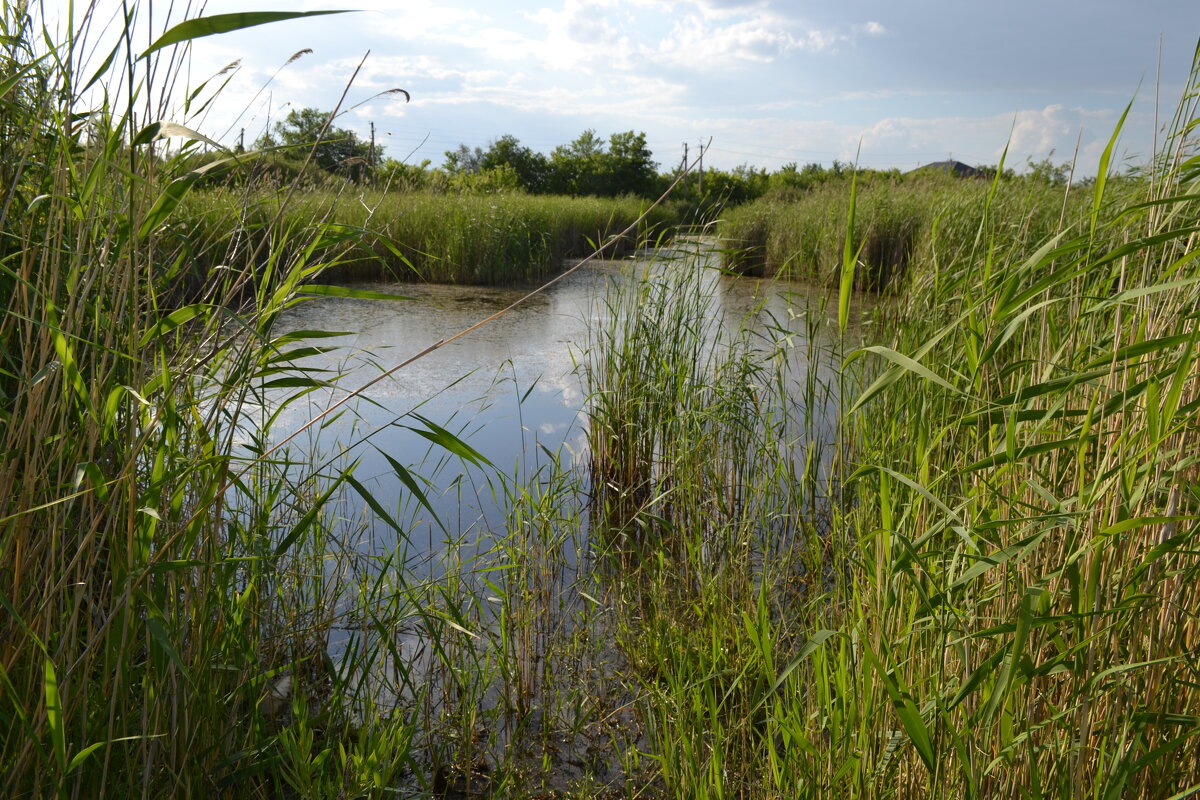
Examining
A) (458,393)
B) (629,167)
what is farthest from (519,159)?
(458,393)

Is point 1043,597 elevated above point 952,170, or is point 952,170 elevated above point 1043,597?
point 952,170

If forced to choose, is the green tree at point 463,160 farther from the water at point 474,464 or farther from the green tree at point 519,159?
the water at point 474,464

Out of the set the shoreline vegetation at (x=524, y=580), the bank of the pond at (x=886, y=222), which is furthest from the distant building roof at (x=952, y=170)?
the shoreline vegetation at (x=524, y=580)

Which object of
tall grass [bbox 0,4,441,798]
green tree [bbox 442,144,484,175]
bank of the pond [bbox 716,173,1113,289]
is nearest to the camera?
tall grass [bbox 0,4,441,798]

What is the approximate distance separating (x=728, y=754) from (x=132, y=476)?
50.2 inches

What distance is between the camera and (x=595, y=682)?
200 cm

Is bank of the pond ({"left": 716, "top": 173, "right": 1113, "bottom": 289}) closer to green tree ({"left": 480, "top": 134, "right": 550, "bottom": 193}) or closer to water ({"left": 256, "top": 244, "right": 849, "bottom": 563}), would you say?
water ({"left": 256, "top": 244, "right": 849, "bottom": 563})

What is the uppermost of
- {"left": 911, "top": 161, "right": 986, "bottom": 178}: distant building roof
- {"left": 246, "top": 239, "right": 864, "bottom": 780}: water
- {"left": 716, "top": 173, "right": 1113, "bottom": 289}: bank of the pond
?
{"left": 911, "top": 161, "right": 986, "bottom": 178}: distant building roof

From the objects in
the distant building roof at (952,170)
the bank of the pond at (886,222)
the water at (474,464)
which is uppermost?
the distant building roof at (952,170)

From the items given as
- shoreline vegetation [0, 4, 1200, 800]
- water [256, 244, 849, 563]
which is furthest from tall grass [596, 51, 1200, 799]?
water [256, 244, 849, 563]

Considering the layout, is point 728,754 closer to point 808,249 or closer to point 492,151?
point 808,249

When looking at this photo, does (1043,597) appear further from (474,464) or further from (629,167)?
(629,167)

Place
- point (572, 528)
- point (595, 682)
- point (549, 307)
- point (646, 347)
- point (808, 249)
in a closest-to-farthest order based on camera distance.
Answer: point (595, 682) → point (572, 528) → point (646, 347) → point (549, 307) → point (808, 249)

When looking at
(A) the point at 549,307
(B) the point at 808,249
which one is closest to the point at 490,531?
(A) the point at 549,307
